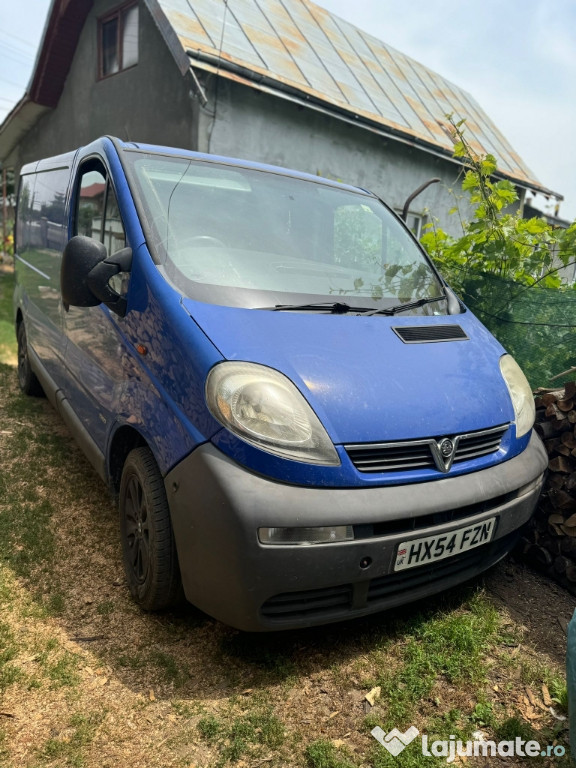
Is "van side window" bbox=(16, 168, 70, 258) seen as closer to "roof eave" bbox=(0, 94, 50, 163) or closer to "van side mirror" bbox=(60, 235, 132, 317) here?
"van side mirror" bbox=(60, 235, 132, 317)

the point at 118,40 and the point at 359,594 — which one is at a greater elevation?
the point at 118,40

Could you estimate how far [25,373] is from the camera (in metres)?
5.24

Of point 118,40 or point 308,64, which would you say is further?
point 118,40

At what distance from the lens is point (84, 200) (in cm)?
340

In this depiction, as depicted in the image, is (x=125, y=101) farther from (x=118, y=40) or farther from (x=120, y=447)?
(x=120, y=447)

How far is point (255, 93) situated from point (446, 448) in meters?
7.30

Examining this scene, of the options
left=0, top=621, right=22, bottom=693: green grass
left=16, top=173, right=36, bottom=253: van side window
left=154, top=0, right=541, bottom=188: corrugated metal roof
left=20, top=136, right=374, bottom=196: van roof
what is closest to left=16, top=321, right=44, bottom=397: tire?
left=16, top=173, right=36, bottom=253: van side window

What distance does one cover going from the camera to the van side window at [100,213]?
272 centimetres

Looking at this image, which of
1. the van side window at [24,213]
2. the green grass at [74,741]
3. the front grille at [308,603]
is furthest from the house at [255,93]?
the green grass at [74,741]

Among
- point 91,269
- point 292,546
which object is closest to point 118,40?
point 91,269

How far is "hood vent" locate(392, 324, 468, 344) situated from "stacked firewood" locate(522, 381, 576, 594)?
0.76m

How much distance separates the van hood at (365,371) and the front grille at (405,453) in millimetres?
28

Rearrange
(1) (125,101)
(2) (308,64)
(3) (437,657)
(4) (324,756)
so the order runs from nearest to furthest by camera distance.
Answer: (4) (324,756), (3) (437,657), (2) (308,64), (1) (125,101)

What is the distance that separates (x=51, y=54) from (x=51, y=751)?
1426cm
